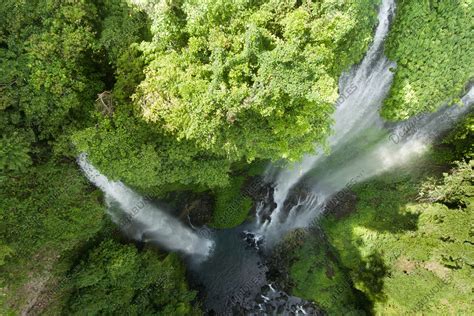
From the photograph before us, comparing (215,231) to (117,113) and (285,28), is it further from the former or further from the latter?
(285,28)

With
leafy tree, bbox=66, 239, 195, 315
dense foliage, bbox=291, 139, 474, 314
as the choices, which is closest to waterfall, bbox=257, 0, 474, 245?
dense foliage, bbox=291, 139, 474, 314

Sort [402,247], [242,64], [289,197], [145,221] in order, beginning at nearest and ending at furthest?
[242,64], [402,247], [145,221], [289,197]

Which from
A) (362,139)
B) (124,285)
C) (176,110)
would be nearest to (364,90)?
(362,139)

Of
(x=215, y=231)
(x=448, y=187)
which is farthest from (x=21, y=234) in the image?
(x=448, y=187)

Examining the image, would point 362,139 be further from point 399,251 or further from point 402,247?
point 399,251

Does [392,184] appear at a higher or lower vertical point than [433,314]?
higher

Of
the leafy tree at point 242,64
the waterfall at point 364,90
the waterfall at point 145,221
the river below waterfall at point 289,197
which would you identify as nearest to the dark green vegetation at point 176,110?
the leafy tree at point 242,64

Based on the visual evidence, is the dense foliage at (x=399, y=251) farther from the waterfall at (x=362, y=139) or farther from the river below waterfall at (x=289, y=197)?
the river below waterfall at (x=289, y=197)
